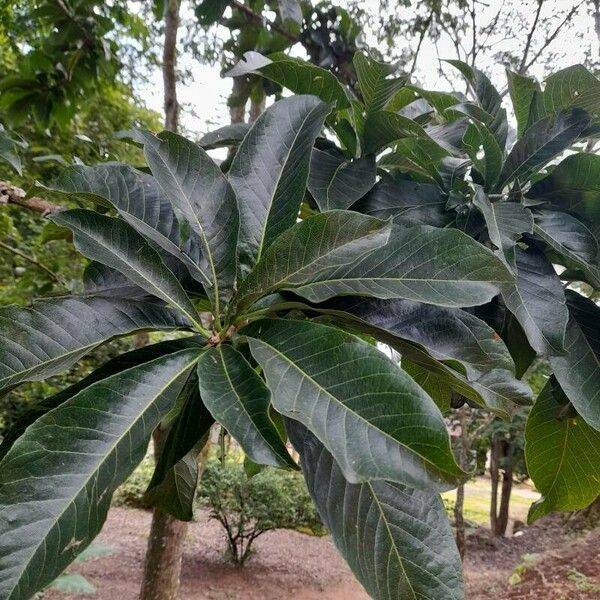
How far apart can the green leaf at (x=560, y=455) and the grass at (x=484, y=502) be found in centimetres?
873

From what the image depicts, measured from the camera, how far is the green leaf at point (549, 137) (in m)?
0.75

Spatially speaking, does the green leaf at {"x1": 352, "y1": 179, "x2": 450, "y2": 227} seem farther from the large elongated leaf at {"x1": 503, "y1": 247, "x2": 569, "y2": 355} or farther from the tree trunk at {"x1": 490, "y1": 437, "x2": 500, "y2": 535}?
the tree trunk at {"x1": 490, "y1": 437, "x2": 500, "y2": 535}

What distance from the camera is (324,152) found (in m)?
0.82

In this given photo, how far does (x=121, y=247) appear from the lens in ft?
2.08

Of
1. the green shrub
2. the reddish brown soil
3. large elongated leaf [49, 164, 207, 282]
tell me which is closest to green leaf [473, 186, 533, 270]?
large elongated leaf [49, 164, 207, 282]

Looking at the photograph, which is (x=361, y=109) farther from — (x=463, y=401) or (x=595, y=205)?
(x=463, y=401)

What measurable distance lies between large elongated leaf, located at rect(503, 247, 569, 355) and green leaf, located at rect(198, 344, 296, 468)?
31cm

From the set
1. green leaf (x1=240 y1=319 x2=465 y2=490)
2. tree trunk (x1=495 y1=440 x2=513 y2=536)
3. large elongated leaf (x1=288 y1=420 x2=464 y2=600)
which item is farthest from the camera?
tree trunk (x1=495 y1=440 x2=513 y2=536)

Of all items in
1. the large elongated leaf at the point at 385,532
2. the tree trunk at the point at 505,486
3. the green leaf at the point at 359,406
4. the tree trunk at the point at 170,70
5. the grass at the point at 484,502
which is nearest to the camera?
the green leaf at the point at 359,406

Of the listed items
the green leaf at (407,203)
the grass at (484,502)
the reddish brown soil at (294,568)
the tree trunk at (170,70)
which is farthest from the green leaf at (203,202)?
the grass at (484,502)

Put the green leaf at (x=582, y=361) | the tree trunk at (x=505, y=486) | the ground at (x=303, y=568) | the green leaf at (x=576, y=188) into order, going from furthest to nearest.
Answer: the tree trunk at (x=505, y=486) < the ground at (x=303, y=568) < the green leaf at (x=576, y=188) < the green leaf at (x=582, y=361)

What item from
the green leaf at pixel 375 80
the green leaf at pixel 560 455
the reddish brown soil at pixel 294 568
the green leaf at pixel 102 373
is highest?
the green leaf at pixel 375 80

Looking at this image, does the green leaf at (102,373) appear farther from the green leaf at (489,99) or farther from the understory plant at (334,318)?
the green leaf at (489,99)

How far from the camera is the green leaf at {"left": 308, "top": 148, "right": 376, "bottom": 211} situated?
749 millimetres
